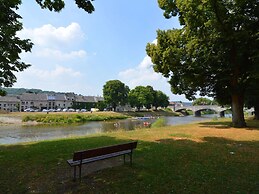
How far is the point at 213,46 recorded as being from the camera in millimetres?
19516

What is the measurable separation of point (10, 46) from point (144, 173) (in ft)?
31.5

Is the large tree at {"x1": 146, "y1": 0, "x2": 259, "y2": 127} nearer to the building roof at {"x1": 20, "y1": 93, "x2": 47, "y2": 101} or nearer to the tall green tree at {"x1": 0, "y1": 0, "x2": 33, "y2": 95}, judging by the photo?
the tall green tree at {"x1": 0, "y1": 0, "x2": 33, "y2": 95}

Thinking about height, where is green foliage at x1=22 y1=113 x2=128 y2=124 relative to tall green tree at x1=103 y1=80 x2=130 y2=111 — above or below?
below

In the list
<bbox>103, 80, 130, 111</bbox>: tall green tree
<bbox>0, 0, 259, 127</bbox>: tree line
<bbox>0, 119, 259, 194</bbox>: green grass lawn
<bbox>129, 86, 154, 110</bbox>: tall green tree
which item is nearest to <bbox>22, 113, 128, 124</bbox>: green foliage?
<bbox>103, 80, 130, 111</bbox>: tall green tree

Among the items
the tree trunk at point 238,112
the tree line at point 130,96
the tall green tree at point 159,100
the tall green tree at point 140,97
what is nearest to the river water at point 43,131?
the tree trunk at point 238,112

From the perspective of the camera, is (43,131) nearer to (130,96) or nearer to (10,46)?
(10,46)

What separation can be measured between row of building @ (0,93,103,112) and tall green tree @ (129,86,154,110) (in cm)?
2932

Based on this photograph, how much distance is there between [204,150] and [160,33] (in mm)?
14661

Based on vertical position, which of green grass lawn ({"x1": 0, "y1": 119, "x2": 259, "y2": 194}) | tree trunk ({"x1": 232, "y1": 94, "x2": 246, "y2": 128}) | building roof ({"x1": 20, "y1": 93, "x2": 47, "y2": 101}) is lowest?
green grass lawn ({"x1": 0, "y1": 119, "x2": 259, "y2": 194})

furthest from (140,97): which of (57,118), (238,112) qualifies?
(238,112)

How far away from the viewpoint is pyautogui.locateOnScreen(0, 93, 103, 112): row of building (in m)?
105

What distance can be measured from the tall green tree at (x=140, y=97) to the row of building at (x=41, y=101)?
29.3 meters

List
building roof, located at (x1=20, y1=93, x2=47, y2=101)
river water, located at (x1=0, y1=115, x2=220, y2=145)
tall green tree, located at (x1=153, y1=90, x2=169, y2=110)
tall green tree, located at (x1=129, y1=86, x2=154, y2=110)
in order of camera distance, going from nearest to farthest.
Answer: river water, located at (x1=0, y1=115, x2=220, y2=145)
tall green tree, located at (x1=129, y1=86, x2=154, y2=110)
building roof, located at (x1=20, y1=93, x2=47, y2=101)
tall green tree, located at (x1=153, y1=90, x2=169, y2=110)

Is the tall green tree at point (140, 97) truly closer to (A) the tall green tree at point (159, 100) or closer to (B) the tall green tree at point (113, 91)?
(A) the tall green tree at point (159, 100)
